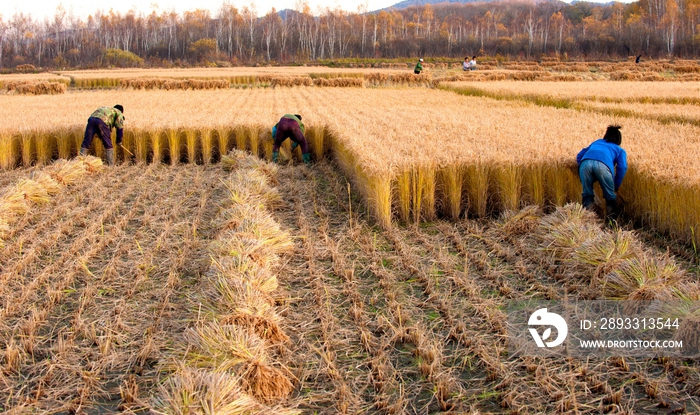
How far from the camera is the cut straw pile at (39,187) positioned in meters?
6.45

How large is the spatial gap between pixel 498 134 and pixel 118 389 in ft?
23.9

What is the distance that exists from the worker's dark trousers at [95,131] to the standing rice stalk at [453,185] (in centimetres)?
665

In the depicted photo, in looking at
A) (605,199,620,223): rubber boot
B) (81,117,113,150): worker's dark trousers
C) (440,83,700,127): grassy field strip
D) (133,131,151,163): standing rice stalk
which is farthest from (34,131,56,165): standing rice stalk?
(440,83,700,127): grassy field strip

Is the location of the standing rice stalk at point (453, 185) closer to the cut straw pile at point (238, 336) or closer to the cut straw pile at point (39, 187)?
the cut straw pile at point (238, 336)

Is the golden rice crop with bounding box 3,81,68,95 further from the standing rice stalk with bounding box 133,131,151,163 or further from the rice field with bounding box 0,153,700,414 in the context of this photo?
the rice field with bounding box 0,153,700,414

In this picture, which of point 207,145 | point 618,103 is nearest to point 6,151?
point 207,145

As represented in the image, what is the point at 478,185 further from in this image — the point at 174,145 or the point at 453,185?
the point at 174,145

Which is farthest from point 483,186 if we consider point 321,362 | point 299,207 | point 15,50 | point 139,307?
point 15,50

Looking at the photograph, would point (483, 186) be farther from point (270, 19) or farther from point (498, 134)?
point (270, 19)

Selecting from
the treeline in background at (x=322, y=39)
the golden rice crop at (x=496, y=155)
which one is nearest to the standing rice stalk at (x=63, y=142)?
the golden rice crop at (x=496, y=155)

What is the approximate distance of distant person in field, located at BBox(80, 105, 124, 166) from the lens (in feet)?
31.8

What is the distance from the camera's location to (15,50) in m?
79.8

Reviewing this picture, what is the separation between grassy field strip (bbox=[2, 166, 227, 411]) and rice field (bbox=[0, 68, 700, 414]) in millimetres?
19

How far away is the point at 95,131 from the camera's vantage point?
386 inches
